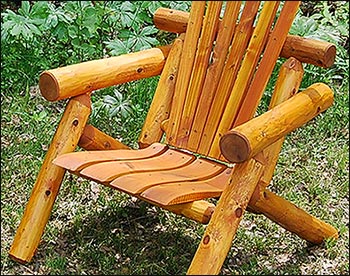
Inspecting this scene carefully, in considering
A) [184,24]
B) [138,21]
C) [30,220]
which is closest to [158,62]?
[184,24]

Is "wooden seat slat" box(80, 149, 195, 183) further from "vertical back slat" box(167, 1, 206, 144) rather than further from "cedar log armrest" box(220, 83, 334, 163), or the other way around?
"cedar log armrest" box(220, 83, 334, 163)

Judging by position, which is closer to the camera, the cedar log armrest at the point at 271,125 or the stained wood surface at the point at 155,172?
the cedar log armrest at the point at 271,125

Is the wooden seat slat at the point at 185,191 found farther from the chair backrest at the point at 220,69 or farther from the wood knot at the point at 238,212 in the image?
the chair backrest at the point at 220,69

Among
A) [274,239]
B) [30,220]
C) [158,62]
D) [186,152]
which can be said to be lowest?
[30,220]

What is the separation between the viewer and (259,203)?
3107 millimetres

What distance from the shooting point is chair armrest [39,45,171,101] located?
120 inches

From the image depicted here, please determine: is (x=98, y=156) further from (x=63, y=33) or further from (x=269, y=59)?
(x=63, y=33)

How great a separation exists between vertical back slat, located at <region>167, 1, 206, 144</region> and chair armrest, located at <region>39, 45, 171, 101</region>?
10cm

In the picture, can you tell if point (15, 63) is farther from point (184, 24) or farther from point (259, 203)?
point (259, 203)

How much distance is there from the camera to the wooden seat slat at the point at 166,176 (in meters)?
2.79

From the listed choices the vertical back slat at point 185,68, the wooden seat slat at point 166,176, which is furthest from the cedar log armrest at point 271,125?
the vertical back slat at point 185,68

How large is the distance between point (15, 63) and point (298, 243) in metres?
2.01

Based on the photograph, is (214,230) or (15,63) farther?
(15,63)

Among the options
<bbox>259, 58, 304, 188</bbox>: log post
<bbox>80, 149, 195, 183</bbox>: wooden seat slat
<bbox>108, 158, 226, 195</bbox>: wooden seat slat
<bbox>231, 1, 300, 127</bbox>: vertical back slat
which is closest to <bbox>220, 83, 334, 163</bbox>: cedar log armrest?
<bbox>259, 58, 304, 188</bbox>: log post
